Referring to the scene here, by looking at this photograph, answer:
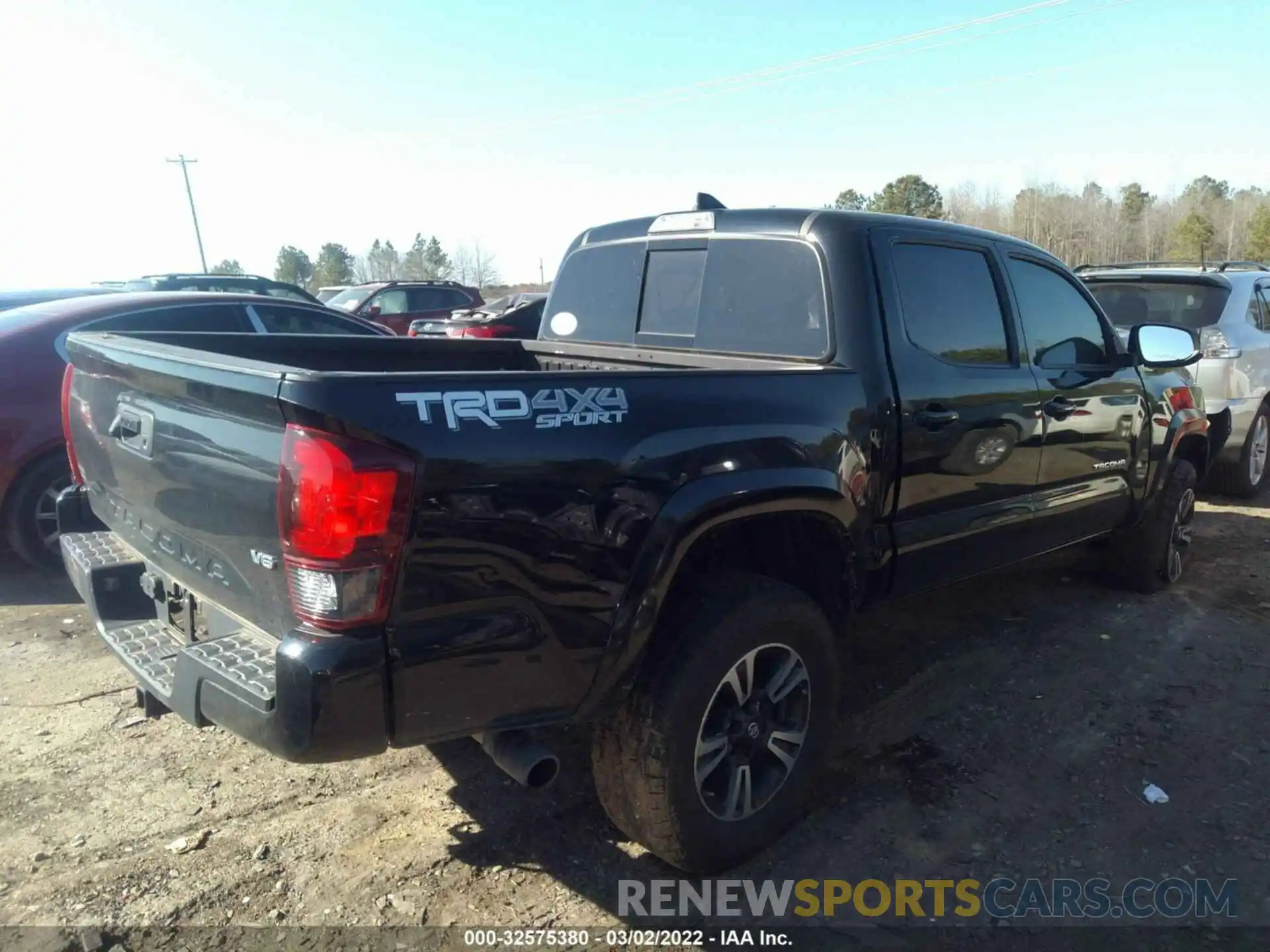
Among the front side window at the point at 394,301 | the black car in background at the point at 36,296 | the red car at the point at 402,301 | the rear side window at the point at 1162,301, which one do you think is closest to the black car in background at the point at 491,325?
the red car at the point at 402,301

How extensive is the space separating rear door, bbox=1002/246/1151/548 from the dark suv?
1120 cm

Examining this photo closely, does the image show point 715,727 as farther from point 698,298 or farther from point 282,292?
point 282,292

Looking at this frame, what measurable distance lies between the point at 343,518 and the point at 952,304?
2624 millimetres

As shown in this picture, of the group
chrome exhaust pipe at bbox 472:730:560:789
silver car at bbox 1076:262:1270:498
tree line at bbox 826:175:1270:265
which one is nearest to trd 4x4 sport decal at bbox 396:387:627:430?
chrome exhaust pipe at bbox 472:730:560:789

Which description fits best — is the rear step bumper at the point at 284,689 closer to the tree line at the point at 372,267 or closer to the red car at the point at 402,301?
the red car at the point at 402,301

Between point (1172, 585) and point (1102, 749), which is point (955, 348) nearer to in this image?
point (1102, 749)

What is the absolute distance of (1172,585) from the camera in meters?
5.43

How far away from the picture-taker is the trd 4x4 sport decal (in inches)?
80.9

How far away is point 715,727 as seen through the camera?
9.02ft

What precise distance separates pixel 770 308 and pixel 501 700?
73.6 inches

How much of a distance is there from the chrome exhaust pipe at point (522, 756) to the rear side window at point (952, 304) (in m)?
2.03

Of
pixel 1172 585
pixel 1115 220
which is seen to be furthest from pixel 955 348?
pixel 1115 220

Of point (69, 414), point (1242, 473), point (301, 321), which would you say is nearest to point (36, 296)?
point (301, 321)

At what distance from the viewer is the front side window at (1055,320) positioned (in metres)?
3.99
